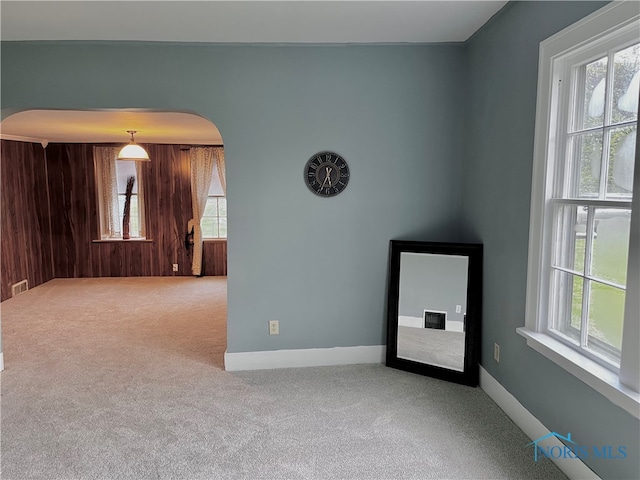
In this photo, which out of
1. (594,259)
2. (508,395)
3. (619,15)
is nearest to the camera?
(619,15)

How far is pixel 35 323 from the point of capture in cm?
471

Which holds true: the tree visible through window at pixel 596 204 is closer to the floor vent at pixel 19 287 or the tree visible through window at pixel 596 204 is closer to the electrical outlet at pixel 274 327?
the electrical outlet at pixel 274 327

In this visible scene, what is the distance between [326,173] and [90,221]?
549 cm

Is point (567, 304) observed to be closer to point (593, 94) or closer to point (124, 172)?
point (593, 94)

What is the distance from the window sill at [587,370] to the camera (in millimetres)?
1663

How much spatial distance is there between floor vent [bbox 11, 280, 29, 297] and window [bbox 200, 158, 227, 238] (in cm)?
262

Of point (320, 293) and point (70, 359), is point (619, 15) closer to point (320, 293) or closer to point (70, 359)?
point (320, 293)

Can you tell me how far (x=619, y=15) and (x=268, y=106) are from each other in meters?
2.16

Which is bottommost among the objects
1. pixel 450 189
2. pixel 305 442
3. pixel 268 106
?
pixel 305 442

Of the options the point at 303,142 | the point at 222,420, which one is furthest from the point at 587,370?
the point at 303,142

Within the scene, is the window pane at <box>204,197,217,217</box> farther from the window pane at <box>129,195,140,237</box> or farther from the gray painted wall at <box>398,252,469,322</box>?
the gray painted wall at <box>398,252,469,322</box>

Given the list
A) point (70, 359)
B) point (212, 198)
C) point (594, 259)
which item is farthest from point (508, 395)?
point (212, 198)

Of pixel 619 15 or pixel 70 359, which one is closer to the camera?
pixel 619 15

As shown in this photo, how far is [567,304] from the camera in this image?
88.2 inches
